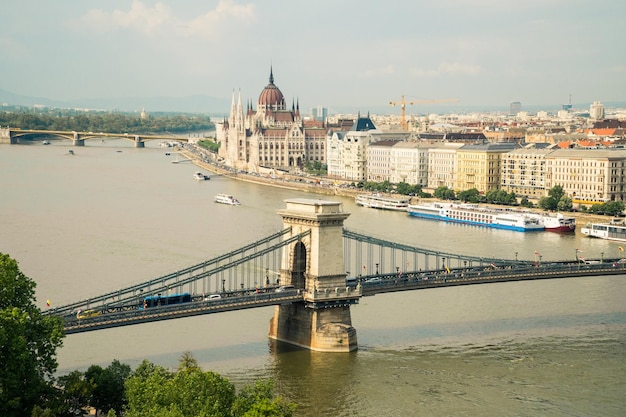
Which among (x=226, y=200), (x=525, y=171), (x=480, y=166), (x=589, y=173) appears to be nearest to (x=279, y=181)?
(x=480, y=166)

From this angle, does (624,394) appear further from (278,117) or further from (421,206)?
(278,117)

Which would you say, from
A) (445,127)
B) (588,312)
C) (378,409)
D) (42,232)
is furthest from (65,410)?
(445,127)

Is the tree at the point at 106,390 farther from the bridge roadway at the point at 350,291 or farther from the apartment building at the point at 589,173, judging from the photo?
the apartment building at the point at 589,173

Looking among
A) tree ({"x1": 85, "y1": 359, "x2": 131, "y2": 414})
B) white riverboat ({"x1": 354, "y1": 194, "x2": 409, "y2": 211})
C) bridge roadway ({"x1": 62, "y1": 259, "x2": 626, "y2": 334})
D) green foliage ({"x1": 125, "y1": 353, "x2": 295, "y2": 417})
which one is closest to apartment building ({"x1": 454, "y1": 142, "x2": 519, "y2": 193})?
white riverboat ({"x1": 354, "y1": 194, "x2": 409, "y2": 211})

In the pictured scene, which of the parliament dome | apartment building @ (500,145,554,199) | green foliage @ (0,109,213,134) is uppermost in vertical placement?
the parliament dome

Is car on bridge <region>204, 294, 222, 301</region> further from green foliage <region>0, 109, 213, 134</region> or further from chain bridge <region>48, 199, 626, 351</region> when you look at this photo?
green foliage <region>0, 109, 213, 134</region>
